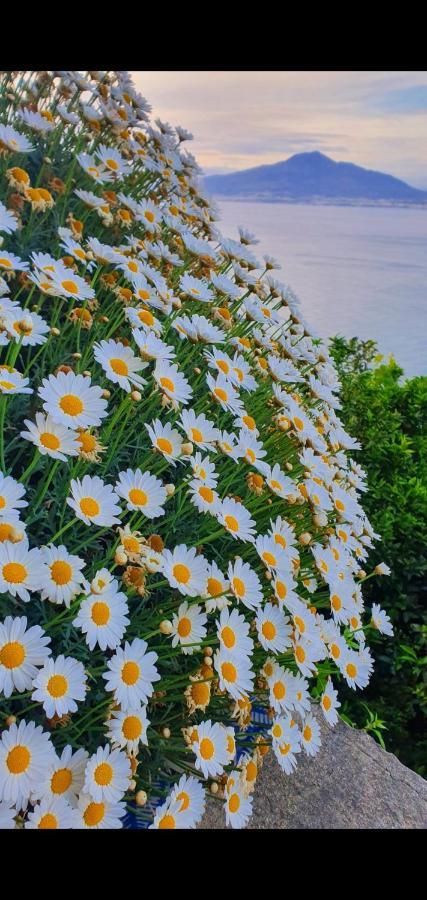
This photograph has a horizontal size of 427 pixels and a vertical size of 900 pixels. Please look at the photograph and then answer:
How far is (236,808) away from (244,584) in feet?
1.37

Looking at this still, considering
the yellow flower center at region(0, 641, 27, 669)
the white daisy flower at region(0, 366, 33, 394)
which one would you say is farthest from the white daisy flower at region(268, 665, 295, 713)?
the white daisy flower at region(0, 366, 33, 394)

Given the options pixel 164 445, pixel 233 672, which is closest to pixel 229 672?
pixel 233 672

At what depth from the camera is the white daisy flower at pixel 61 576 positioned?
1219mm

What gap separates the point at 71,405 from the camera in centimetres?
140

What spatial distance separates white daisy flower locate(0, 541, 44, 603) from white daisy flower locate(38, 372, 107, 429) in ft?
0.84

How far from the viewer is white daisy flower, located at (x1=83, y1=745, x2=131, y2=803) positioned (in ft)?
3.87

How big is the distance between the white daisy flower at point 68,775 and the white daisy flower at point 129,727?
0.06 meters

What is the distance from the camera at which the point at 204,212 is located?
122 inches

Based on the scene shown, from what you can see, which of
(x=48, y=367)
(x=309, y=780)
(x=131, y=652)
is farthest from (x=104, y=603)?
(x=309, y=780)

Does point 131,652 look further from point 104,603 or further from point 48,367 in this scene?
point 48,367

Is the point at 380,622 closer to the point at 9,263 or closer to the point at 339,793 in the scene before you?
the point at 339,793

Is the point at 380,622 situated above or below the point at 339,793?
A: above

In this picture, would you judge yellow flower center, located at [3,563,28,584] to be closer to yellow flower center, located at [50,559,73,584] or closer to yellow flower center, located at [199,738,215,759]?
yellow flower center, located at [50,559,73,584]
